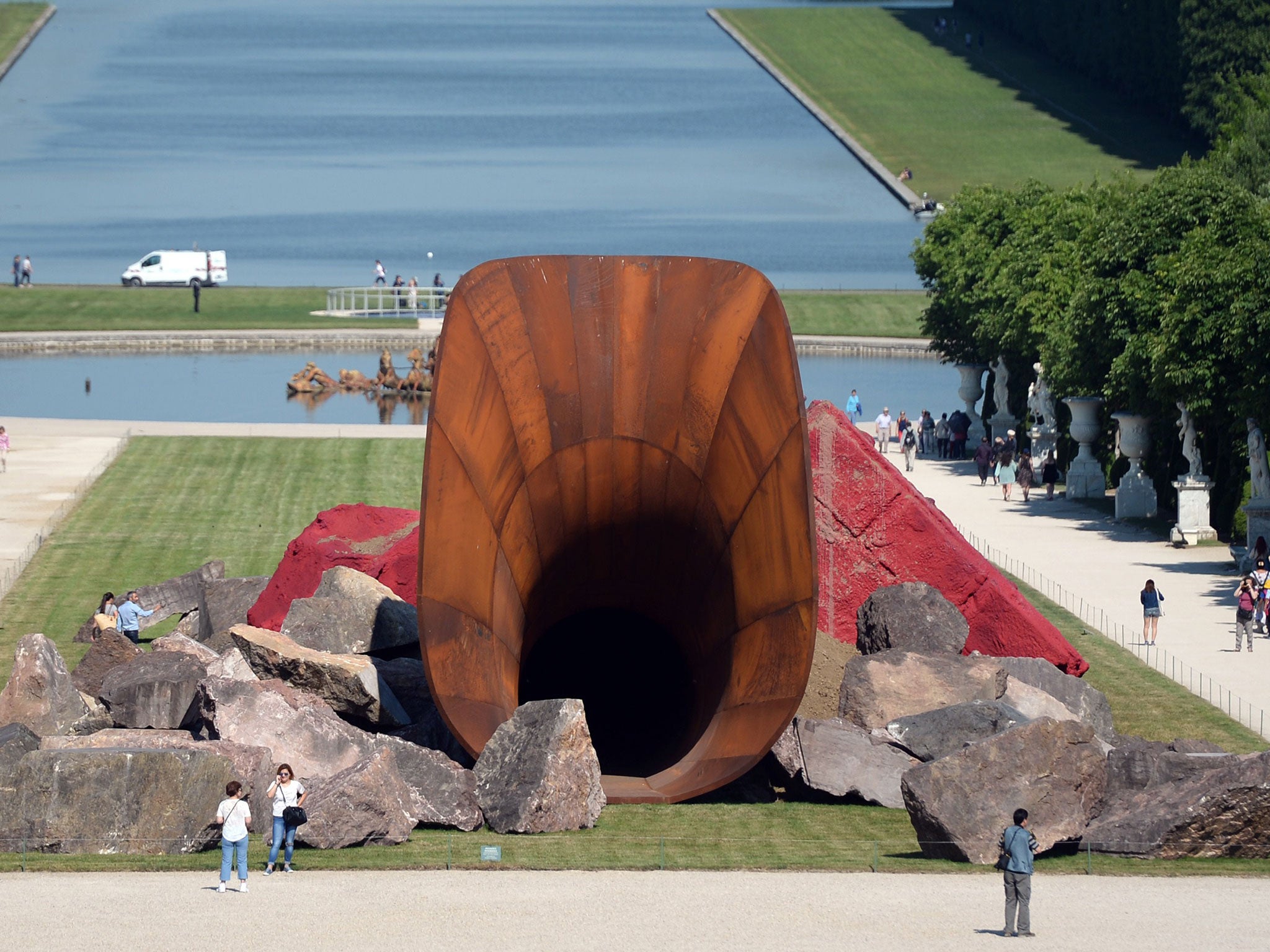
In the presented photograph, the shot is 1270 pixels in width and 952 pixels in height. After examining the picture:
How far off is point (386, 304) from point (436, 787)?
2253 inches

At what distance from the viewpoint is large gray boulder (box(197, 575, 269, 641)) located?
26.6 meters

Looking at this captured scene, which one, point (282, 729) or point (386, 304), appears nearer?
point (282, 729)

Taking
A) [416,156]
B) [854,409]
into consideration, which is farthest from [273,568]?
[416,156]

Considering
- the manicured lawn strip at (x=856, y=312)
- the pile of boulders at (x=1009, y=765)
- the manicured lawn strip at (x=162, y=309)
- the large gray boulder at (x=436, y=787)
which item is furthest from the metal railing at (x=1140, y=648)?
the manicured lawn strip at (x=162, y=309)

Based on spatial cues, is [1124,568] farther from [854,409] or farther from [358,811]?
[358,811]

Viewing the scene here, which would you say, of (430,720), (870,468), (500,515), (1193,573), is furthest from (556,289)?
(1193,573)

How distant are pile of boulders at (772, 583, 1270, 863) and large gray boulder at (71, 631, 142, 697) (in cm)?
749

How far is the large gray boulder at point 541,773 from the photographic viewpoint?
18.2 m

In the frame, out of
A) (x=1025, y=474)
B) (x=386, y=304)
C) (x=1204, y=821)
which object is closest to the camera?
(x=1204, y=821)

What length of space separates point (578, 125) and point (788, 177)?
29.8 m

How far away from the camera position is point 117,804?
57.4ft

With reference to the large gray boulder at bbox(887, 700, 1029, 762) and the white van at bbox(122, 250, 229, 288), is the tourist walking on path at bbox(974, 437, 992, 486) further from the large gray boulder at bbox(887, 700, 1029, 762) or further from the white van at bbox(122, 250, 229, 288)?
the white van at bbox(122, 250, 229, 288)

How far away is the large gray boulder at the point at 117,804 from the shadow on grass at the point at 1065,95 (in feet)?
239

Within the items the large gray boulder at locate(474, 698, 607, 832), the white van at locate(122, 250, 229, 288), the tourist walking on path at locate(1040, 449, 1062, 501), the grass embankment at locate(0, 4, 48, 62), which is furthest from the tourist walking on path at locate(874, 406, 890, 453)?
the grass embankment at locate(0, 4, 48, 62)
